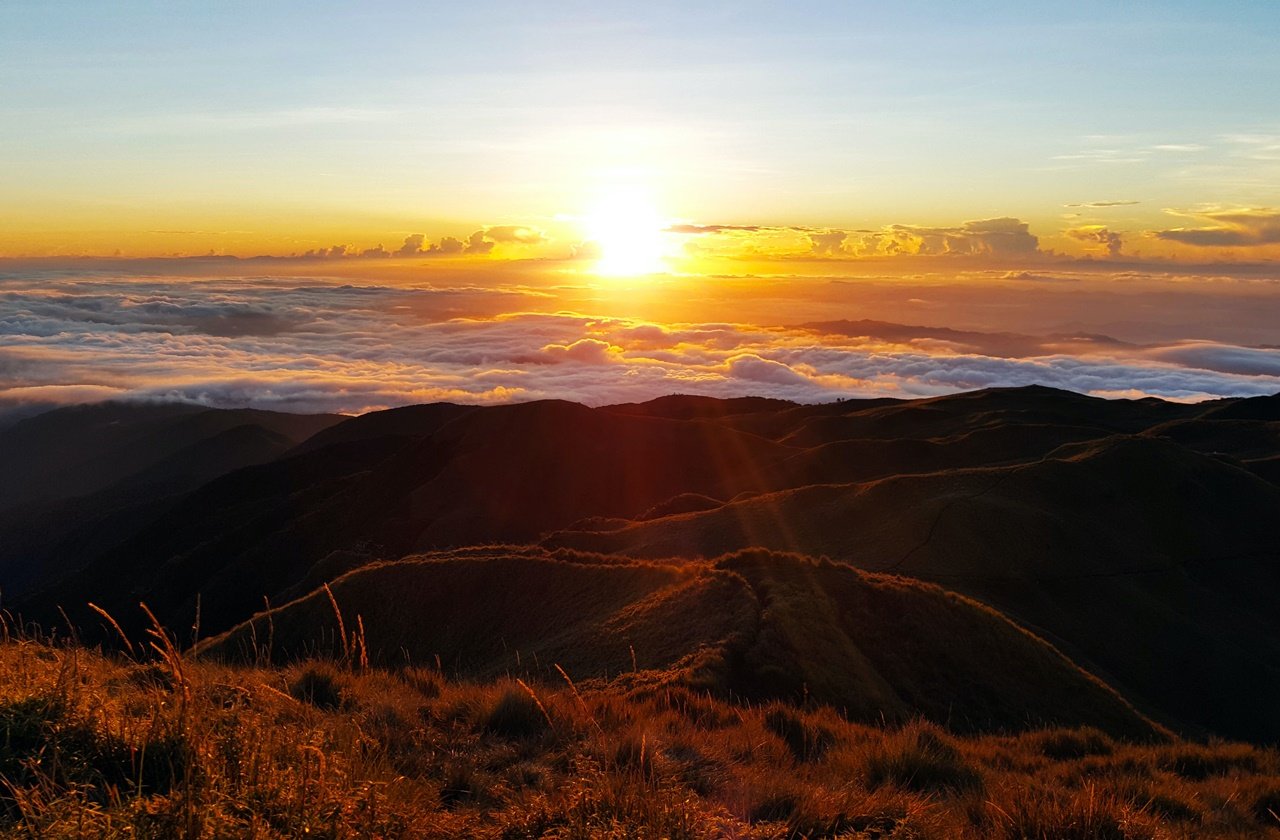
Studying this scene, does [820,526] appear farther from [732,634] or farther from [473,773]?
[473,773]

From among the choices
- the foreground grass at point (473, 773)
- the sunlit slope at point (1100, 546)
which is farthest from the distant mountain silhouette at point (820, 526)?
the foreground grass at point (473, 773)

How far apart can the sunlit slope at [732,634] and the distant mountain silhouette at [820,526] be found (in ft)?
0.60

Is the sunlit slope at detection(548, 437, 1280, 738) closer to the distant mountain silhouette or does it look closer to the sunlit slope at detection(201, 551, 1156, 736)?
the distant mountain silhouette

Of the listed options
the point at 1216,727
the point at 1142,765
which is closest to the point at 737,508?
the point at 1216,727

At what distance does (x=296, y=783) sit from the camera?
14.3 ft

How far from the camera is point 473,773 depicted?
5.84 meters

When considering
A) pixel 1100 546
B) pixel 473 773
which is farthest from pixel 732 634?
pixel 1100 546

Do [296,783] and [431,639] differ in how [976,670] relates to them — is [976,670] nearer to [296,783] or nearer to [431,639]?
[431,639]

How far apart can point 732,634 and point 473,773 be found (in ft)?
38.6

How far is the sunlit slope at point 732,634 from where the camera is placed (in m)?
16.4

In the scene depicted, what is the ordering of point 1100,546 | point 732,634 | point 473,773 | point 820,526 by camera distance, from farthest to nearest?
point 1100,546, point 820,526, point 732,634, point 473,773

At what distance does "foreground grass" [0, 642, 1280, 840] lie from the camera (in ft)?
13.9

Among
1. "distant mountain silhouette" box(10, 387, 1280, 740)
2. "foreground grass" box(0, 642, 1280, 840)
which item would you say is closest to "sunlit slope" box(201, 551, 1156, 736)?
"distant mountain silhouette" box(10, 387, 1280, 740)

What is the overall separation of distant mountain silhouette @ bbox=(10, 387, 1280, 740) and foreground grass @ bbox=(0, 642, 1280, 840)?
25.4 feet
